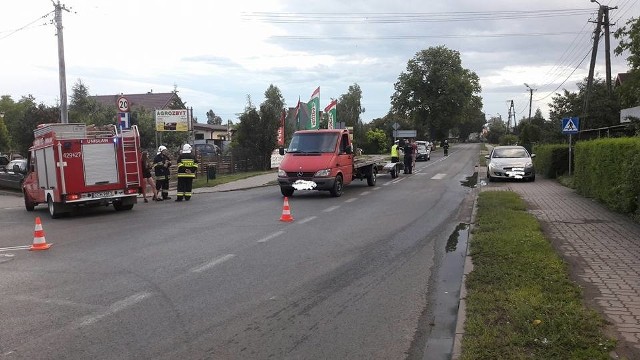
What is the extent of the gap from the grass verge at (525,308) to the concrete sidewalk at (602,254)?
0.17 metres

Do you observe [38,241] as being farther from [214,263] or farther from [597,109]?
[597,109]

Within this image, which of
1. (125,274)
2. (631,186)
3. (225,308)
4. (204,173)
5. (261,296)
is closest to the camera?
(225,308)

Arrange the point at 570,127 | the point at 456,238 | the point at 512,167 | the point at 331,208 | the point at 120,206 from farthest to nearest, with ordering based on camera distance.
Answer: the point at 512,167 < the point at 570,127 < the point at 120,206 < the point at 331,208 < the point at 456,238

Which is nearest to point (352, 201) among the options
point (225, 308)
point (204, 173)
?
point (225, 308)

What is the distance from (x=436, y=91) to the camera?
88438 mm

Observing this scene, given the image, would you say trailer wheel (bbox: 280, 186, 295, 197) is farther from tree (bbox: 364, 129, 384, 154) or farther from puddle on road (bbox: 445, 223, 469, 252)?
tree (bbox: 364, 129, 384, 154)

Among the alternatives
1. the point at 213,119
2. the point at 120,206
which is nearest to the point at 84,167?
the point at 120,206

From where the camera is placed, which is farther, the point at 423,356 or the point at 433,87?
the point at 433,87

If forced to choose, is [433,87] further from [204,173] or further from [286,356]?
[286,356]

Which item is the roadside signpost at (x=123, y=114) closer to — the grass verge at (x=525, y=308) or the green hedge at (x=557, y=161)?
the grass verge at (x=525, y=308)

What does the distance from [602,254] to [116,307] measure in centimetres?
630

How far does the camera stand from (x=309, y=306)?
19.0ft

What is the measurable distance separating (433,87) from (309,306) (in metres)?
85.9

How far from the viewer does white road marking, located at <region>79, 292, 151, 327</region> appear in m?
5.33
